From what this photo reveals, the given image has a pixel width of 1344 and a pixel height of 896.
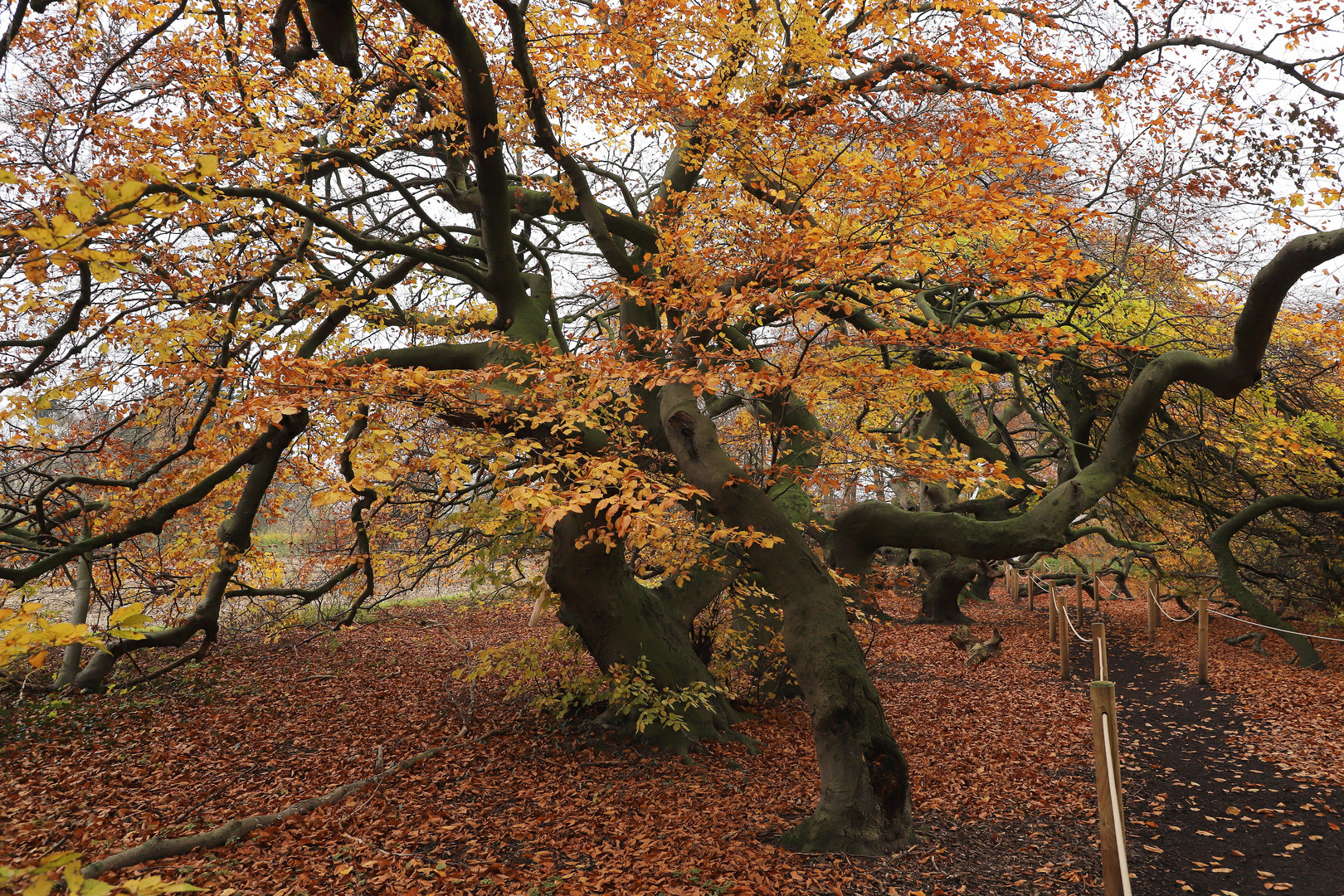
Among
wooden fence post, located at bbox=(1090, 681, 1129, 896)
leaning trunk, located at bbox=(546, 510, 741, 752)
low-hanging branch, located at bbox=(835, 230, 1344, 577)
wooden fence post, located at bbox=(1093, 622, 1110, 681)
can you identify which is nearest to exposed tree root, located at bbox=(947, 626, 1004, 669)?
wooden fence post, located at bbox=(1093, 622, 1110, 681)

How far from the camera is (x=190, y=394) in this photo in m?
7.00

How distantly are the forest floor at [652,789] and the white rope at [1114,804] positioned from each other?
48.1 inches

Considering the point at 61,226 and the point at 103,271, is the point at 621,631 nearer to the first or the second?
the point at 103,271

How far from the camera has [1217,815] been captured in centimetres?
516

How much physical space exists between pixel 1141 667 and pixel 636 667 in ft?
26.6

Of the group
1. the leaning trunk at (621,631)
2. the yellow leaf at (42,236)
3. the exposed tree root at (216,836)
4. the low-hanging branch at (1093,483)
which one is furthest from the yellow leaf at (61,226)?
the low-hanging branch at (1093,483)

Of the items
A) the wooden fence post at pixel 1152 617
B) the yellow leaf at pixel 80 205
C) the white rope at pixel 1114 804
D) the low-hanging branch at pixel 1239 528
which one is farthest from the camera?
the wooden fence post at pixel 1152 617

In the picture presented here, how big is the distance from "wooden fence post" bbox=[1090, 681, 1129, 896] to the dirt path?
1313 mm

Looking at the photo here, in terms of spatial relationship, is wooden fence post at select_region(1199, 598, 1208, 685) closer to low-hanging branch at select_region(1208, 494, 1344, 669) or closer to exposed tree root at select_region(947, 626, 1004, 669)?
low-hanging branch at select_region(1208, 494, 1344, 669)

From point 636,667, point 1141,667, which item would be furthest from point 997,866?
point 1141,667

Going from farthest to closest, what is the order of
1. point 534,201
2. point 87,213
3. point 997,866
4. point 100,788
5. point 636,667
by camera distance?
point 534,201 → point 636,667 → point 100,788 → point 997,866 → point 87,213

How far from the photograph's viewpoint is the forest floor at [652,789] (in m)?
4.40

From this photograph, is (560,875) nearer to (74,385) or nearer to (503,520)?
(503,520)

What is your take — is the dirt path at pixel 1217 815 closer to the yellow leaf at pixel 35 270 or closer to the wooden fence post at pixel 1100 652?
the wooden fence post at pixel 1100 652
